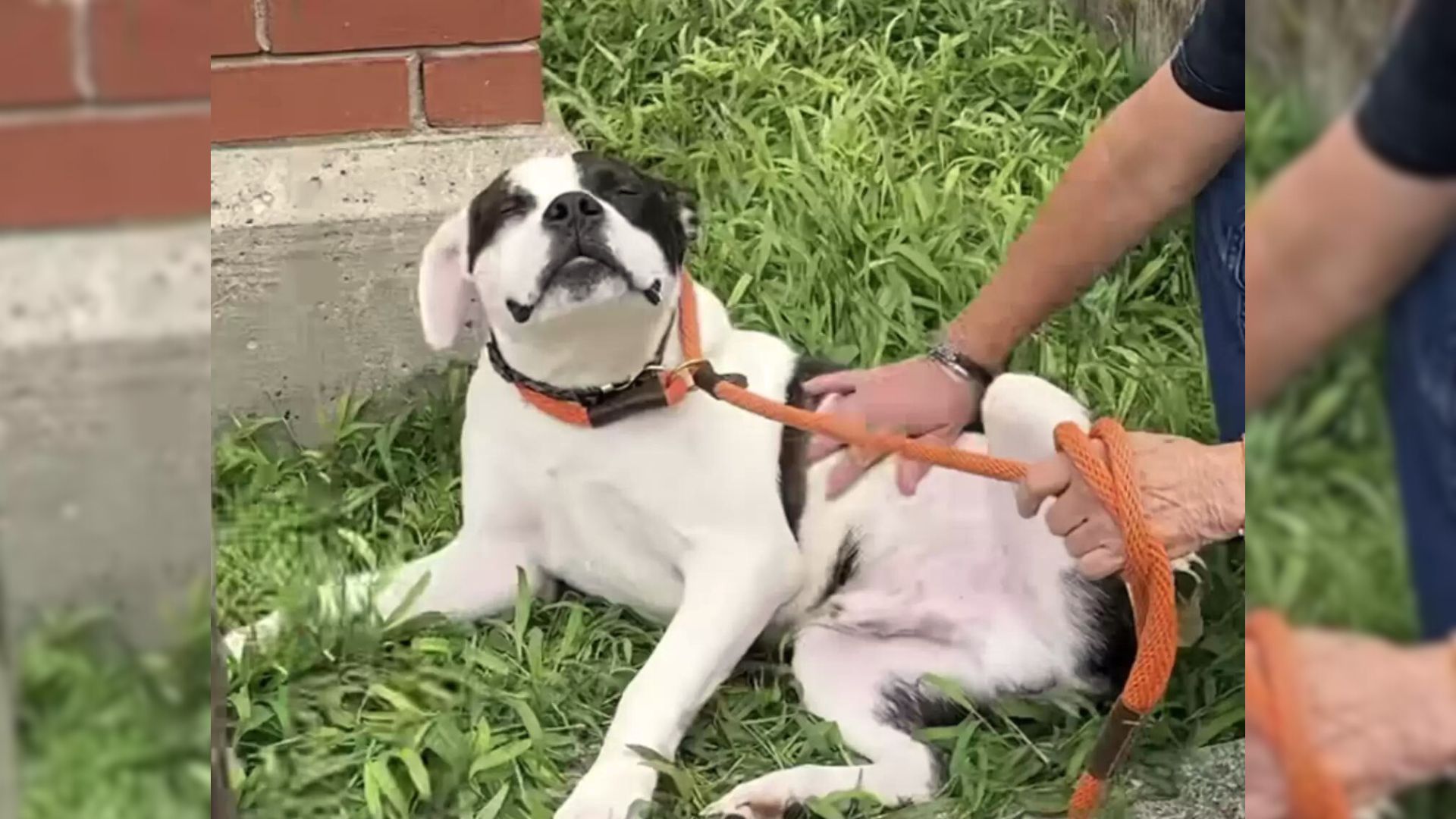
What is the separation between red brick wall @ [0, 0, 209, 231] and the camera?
19.0 inches

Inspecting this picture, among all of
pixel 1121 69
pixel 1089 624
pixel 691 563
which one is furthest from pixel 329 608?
pixel 1121 69

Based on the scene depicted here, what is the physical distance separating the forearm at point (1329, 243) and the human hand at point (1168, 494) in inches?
16.4

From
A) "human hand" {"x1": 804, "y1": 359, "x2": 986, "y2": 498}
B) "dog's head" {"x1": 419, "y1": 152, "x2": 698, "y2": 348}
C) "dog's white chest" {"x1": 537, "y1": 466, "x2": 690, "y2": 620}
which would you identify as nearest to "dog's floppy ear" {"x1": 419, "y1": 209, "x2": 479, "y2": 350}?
"dog's head" {"x1": 419, "y1": 152, "x2": 698, "y2": 348}

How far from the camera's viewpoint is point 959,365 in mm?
924

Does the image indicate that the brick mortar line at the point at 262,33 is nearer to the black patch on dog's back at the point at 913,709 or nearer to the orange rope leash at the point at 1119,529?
the orange rope leash at the point at 1119,529

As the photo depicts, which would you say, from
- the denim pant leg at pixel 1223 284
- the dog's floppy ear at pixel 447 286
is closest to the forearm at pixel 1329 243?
the denim pant leg at pixel 1223 284

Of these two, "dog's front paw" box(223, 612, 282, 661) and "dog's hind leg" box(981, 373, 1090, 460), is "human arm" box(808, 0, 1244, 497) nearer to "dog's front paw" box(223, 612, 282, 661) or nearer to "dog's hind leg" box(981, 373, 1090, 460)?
"dog's hind leg" box(981, 373, 1090, 460)

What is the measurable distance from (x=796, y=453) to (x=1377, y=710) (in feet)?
1.79

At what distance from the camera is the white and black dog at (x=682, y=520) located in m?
0.86

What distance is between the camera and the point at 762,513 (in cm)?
91

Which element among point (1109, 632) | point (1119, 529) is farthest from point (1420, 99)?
point (1109, 632)

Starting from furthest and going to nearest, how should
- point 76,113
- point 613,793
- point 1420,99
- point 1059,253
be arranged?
point 1059,253 → point 613,793 → point 76,113 → point 1420,99

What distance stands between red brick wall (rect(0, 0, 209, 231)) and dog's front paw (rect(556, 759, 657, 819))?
1.31 ft

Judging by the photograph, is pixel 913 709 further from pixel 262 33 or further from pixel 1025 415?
pixel 262 33
